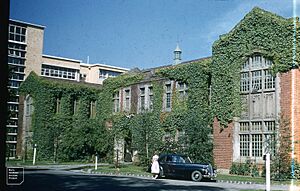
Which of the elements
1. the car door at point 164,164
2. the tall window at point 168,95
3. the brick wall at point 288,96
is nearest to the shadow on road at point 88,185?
the car door at point 164,164

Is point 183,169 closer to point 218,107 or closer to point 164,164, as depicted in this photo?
point 164,164

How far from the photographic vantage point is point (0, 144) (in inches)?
143

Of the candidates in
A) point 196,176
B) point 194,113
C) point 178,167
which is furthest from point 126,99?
point 196,176

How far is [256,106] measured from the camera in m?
18.9

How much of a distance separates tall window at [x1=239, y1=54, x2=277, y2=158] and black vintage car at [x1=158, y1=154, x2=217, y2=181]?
3.63 metres

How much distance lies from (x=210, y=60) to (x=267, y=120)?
465cm

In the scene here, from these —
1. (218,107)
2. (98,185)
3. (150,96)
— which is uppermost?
(150,96)

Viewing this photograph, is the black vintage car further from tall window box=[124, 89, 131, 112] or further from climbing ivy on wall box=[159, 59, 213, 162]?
tall window box=[124, 89, 131, 112]

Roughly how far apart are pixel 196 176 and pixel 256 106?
5.18 meters

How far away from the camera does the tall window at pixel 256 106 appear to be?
18203 millimetres

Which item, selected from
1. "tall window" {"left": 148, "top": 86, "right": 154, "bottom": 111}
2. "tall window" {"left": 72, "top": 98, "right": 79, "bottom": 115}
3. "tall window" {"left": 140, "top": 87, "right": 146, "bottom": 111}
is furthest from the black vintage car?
"tall window" {"left": 72, "top": 98, "right": 79, "bottom": 115}

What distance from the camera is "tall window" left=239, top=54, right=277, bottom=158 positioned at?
59.7ft

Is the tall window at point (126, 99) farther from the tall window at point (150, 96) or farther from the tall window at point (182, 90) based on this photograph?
the tall window at point (182, 90)

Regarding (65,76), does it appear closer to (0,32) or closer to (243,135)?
(243,135)
